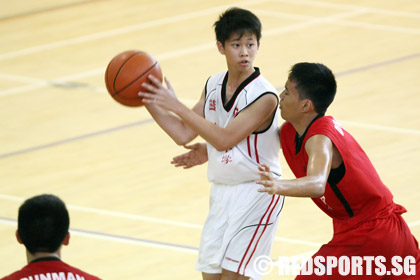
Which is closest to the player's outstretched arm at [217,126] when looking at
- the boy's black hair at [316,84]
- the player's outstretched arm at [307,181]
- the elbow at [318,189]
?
the boy's black hair at [316,84]

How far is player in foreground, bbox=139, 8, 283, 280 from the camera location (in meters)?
5.29

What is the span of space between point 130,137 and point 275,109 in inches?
175

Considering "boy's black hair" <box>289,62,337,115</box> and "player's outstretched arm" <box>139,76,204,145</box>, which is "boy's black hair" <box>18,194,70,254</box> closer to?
"player's outstretched arm" <box>139,76,204,145</box>

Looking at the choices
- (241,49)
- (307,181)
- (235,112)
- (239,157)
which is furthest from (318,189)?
(241,49)

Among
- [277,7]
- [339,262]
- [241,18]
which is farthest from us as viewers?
[277,7]

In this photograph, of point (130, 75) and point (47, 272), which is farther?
point (130, 75)

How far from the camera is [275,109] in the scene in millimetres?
5375

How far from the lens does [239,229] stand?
5.34 metres

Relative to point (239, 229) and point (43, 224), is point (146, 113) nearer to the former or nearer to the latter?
point (239, 229)

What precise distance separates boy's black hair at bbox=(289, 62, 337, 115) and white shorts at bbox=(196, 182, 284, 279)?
61 centimetres

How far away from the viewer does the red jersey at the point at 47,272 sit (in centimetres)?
389

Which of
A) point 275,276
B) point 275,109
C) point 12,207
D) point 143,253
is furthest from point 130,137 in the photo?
point 275,109

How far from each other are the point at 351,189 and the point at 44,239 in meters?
1.77

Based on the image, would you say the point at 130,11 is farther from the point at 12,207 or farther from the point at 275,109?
the point at 275,109
